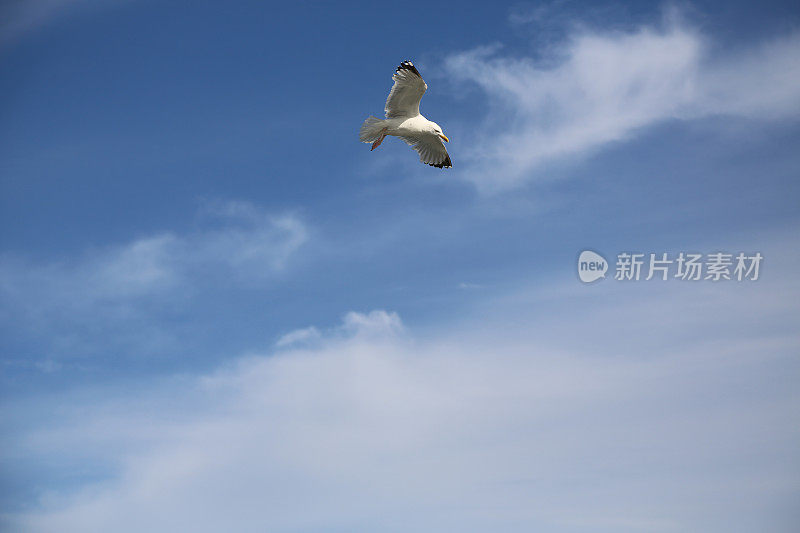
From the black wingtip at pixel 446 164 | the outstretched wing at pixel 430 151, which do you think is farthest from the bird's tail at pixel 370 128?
the black wingtip at pixel 446 164

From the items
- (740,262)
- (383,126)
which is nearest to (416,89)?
(383,126)

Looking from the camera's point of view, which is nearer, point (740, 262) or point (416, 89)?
point (416, 89)

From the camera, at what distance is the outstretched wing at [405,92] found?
955 inches

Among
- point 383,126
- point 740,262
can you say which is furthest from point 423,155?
point 740,262

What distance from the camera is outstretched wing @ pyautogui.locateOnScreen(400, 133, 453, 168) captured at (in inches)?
1049

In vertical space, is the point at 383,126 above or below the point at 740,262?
above

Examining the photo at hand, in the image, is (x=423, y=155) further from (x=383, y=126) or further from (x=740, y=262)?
(x=740, y=262)

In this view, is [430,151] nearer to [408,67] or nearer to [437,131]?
[437,131]

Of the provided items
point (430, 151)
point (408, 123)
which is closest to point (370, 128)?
point (408, 123)

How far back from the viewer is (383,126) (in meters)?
25.4

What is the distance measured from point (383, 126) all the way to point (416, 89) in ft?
5.57

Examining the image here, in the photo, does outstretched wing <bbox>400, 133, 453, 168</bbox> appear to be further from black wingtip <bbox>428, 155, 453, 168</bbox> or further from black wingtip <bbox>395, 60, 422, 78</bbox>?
black wingtip <bbox>395, 60, 422, 78</bbox>

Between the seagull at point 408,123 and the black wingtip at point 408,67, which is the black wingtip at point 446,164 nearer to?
the seagull at point 408,123

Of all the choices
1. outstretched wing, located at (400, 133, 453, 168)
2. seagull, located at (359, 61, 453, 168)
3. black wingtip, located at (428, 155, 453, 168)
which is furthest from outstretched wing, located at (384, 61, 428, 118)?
black wingtip, located at (428, 155, 453, 168)
